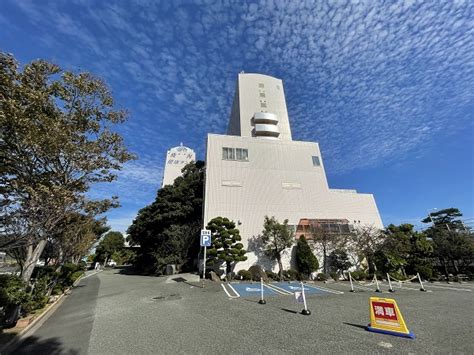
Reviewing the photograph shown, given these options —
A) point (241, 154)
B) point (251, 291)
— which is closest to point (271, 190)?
point (241, 154)

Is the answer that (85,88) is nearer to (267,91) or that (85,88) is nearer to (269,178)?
(269,178)

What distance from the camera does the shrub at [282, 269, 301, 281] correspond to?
17350 millimetres

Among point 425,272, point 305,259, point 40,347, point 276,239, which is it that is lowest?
point 40,347

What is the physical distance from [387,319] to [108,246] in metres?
47.4

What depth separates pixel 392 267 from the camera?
17.9 metres

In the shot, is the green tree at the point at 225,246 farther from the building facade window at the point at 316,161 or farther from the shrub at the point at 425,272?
the shrub at the point at 425,272

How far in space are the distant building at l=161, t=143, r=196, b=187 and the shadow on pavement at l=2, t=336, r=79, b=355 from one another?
36.8 metres

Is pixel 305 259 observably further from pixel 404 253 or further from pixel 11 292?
pixel 11 292

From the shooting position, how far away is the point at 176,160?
145ft

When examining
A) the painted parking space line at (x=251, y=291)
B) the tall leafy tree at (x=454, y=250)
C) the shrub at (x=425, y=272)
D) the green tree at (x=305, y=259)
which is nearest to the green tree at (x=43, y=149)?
the painted parking space line at (x=251, y=291)

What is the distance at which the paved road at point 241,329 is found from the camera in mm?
4445

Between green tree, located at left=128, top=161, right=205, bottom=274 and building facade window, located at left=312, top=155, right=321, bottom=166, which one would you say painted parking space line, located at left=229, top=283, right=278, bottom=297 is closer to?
green tree, located at left=128, top=161, right=205, bottom=274

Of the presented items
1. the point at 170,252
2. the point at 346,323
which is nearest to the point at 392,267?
the point at 346,323

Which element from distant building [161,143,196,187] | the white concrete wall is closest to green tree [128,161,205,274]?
the white concrete wall
